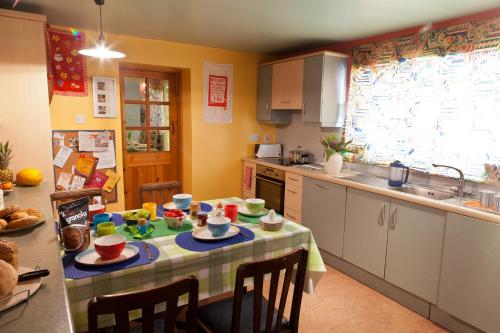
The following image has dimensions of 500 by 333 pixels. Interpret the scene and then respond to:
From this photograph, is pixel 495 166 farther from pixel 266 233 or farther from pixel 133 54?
pixel 133 54

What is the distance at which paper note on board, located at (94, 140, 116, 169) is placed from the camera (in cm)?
372

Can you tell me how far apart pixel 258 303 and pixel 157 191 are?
5.47ft

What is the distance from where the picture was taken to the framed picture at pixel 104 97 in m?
3.62

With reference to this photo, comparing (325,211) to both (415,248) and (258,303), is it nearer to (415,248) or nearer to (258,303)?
(415,248)

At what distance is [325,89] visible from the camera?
147 inches

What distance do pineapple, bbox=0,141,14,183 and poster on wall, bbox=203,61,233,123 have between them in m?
2.25

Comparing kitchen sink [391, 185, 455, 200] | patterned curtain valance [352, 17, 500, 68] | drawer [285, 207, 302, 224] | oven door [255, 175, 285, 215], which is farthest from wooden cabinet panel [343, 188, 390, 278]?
patterned curtain valance [352, 17, 500, 68]

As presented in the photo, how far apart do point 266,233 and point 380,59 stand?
2479 mm

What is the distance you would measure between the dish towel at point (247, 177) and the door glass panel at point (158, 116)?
1223 millimetres

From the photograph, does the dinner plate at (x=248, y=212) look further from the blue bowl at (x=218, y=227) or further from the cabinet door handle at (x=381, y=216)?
the cabinet door handle at (x=381, y=216)

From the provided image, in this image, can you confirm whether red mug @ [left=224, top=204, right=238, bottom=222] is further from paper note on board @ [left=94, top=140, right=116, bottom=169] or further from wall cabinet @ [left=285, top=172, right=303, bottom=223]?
paper note on board @ [left=94, top=140, right=116, bottom=169]

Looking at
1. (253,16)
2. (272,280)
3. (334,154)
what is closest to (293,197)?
(334,154)

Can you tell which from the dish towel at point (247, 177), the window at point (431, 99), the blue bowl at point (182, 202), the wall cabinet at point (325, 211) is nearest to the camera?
the blue bowl at point (182, 202)

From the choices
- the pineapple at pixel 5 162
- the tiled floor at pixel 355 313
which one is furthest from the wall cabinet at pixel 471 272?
the pineapple at pixel 5 162
